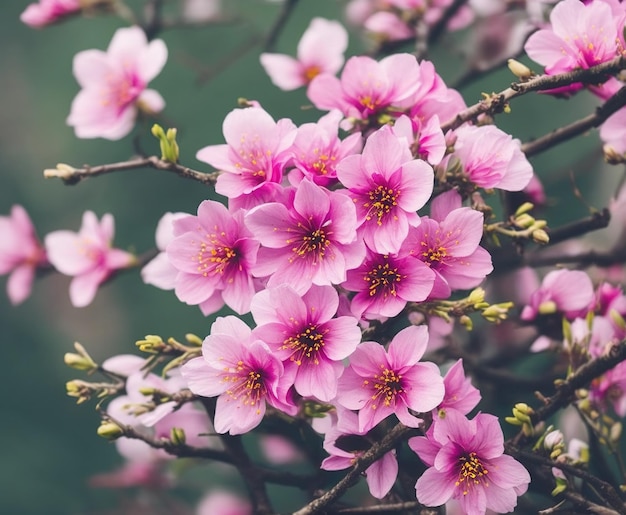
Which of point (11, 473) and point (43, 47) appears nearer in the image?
point (11, 473)

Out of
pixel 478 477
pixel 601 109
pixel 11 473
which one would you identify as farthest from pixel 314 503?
pixel 11 473

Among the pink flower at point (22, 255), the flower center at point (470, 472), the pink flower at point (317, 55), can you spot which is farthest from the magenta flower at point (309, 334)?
the pink flower at point (22, 255)

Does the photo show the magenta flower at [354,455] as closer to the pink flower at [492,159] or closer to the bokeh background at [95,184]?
the pink flower at [492,159]

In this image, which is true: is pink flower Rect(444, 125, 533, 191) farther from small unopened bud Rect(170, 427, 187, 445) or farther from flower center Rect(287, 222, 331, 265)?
small unopened bud Rect(170, 427, 187, 445)

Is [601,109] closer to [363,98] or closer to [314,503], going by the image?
[363,98]

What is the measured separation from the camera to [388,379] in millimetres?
491

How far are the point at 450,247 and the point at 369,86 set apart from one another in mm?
159

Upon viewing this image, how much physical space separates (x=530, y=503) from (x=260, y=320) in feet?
1.04

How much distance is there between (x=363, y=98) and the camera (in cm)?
58

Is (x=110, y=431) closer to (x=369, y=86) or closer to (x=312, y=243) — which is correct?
(x=312, y=243)

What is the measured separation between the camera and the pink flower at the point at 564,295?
623 mm

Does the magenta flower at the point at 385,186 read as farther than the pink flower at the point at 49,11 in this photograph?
No

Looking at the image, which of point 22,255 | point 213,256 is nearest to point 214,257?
point 213,256

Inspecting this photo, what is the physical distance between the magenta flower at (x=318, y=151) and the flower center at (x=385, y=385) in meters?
0.14
